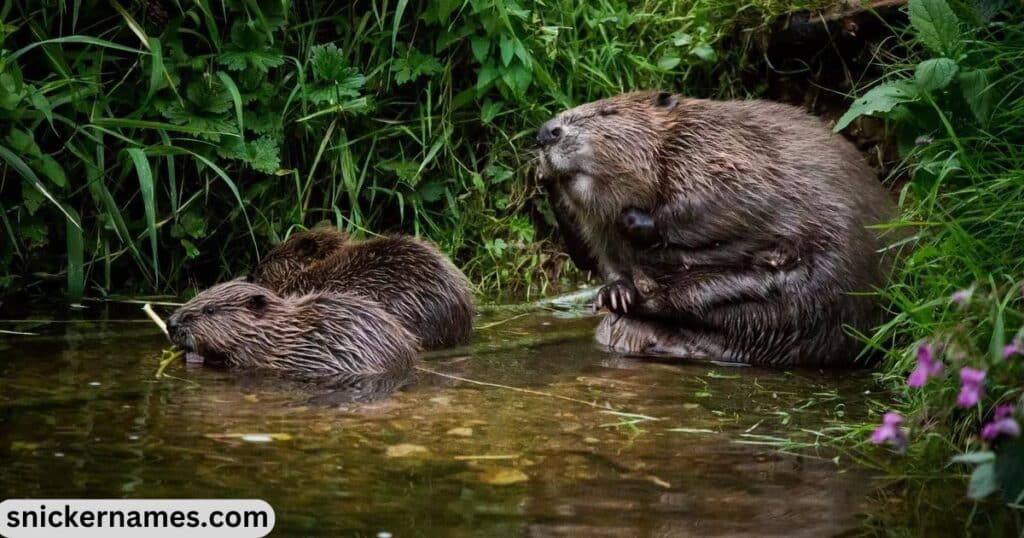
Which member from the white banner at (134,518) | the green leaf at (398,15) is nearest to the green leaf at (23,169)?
the green leaf at (398,15)

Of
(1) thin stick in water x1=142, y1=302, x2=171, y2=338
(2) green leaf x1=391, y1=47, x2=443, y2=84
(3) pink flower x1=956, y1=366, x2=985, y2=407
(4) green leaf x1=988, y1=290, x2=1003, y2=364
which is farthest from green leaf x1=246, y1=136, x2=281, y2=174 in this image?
(3) pink flower x1=956, y1=366, x2=985, y2=407

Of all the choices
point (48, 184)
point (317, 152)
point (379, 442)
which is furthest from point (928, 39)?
point (48, 184)

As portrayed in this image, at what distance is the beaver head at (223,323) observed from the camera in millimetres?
4570

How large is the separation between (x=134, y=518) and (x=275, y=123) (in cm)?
310

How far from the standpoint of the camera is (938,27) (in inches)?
166

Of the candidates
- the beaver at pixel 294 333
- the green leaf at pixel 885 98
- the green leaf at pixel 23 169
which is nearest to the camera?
the green leaf at pixel 885 98

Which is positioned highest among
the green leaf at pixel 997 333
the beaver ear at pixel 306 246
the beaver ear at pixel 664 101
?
the beaver ear at pixel 664 101

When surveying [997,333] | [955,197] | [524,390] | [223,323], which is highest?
[955,197]

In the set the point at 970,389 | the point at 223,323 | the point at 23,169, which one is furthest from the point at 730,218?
the point at 970,389

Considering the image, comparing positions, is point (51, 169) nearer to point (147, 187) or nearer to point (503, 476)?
point (147, 187)

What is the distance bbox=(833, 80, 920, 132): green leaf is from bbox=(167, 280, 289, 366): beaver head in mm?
2014

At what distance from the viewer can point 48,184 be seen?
5188mm

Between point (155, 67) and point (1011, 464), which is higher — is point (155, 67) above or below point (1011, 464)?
above

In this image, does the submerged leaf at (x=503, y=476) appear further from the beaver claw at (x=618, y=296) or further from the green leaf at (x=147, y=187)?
the green leaf at (x=147, y=187)
